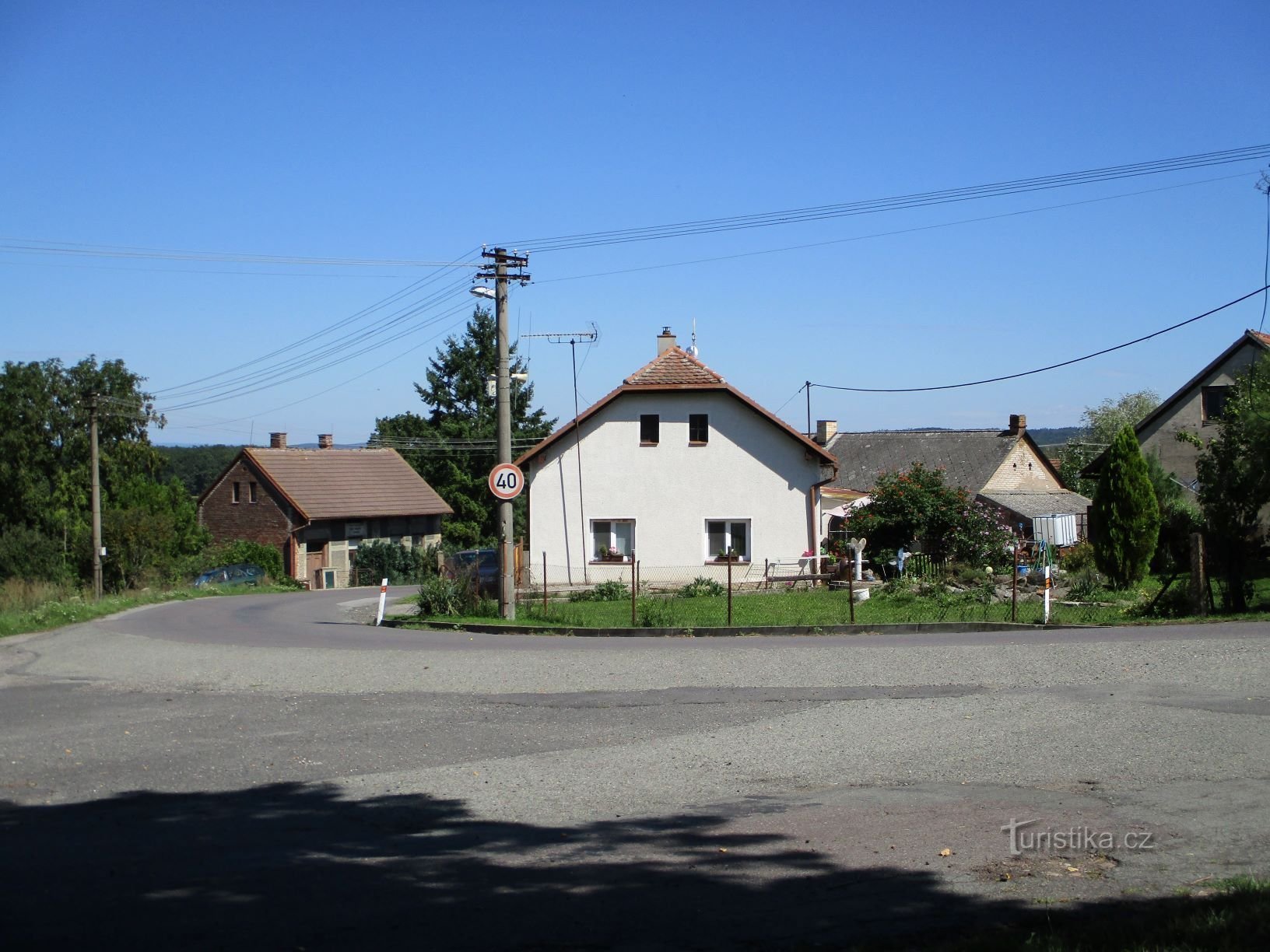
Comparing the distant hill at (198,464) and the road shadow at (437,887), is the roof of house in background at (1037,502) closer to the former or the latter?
the road shadow at (437,887)

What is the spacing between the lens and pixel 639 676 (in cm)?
1507

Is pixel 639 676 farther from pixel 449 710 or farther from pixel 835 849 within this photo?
pixel 835 849

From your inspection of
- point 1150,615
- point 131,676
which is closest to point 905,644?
point 1150,615

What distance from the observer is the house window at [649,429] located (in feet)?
116

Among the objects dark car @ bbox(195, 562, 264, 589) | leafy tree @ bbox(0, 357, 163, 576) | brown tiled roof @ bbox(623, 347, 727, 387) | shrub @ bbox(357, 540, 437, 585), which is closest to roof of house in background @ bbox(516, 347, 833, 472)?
brown tiled roof @ bbox(623, 347, 727, 387)

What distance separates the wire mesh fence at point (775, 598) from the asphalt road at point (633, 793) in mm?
4170

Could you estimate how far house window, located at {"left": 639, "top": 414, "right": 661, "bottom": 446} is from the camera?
116 ft

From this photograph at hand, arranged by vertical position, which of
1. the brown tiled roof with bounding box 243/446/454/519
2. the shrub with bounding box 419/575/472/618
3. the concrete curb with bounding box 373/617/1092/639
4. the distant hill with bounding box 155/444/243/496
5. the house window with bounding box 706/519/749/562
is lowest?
the concrete curb with bounding box 373/617/1092/639

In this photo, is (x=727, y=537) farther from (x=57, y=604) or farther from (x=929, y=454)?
(x=929, y=454)

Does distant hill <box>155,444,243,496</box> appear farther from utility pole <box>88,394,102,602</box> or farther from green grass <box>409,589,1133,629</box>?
green grass <box>409,589,1133,629</box>

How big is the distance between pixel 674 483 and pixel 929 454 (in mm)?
24519

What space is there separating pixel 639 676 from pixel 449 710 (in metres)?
2.91

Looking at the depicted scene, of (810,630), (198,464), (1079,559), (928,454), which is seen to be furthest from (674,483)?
(198,464)

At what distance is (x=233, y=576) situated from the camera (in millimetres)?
49156
